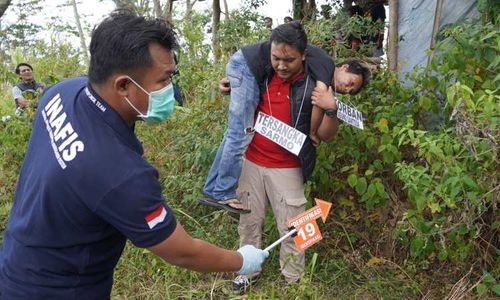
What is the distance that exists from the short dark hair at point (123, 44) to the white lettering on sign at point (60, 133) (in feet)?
0.47

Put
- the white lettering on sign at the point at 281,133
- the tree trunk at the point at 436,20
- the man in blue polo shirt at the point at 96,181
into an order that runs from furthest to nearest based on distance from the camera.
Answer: the tree trunk at the point at 436,20
the white lettering on sign at the point at 281,133
the man in blue polo shirt at the point at 96,181

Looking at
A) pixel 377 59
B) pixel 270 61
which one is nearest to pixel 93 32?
pixel 270 61

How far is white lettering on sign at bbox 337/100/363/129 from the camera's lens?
2572mm

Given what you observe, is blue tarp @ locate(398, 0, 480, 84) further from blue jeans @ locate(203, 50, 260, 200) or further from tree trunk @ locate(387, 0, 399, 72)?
blue jeans @ locate(203, 50, 260, 200)

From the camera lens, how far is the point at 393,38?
369 centimetres

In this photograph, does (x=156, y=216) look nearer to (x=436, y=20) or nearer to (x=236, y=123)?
(x=236, y=123)

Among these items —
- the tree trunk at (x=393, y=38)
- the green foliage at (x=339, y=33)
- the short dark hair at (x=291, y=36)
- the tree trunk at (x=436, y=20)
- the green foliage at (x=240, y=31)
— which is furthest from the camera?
the green foliage at (x=240, y=31)

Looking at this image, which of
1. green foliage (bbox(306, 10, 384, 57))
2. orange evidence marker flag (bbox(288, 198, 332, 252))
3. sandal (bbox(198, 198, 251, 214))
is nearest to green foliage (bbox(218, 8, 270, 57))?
green foliage (bbox(306, 10, 384, 57))

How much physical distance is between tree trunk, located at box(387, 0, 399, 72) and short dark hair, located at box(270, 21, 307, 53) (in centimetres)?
133

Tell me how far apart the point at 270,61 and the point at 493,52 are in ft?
3.63

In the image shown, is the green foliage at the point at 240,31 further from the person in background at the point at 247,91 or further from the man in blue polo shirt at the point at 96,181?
the man in blue polo shirt at the point at 96,181

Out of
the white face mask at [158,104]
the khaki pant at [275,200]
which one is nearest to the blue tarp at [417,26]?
the khaki pant at [275,200]

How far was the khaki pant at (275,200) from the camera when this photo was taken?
276cm

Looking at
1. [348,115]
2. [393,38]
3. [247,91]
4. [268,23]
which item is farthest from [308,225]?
[268,23]
